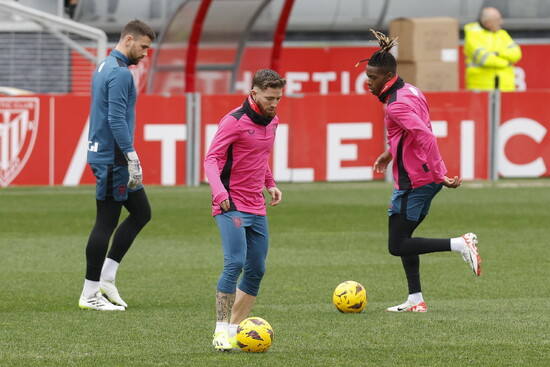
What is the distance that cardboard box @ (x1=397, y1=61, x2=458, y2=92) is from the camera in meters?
21.8

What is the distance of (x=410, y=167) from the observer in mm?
9961

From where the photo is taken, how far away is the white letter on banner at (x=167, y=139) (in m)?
20.1

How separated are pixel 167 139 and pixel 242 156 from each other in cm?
1174

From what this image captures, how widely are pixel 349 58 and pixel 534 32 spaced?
3.93 metres

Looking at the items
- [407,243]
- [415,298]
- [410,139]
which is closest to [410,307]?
[415,298]

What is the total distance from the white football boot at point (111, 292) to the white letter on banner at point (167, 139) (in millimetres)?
9819

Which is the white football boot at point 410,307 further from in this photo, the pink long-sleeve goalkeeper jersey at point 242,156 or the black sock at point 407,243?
the pink long-sleeve goalkeeper jersey at point 242,156

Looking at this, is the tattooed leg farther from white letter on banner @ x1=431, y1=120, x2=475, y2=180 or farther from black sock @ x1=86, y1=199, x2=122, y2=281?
white letter on banner @ x1=431, y1=120, x2=475, y2=180

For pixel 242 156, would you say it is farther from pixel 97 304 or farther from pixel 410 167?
pixel 97 304

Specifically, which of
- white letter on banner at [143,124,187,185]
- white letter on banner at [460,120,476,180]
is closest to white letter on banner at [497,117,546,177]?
white letter on banner at [460,120,476,180]

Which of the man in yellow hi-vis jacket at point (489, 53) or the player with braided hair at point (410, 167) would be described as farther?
the man in yellow hi-vis jacket at point (489, 53)

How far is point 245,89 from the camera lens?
25062 millimetres

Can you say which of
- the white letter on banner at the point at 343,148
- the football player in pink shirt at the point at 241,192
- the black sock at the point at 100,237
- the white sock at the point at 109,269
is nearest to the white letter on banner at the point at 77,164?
the white letter on banner at the point at 343,148

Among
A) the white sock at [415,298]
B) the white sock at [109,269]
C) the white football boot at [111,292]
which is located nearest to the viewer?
the white sock at [415,298]
